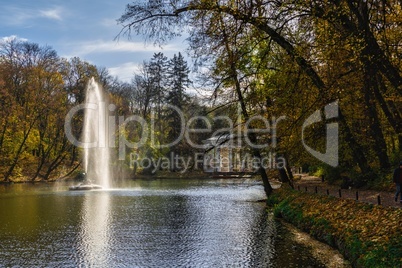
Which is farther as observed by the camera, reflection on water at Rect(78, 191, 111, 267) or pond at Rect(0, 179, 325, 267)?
reflection on water at Rect(78, 191, 111, 267)

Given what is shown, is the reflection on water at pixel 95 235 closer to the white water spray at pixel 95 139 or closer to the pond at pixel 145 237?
the pond at pixel 145 237

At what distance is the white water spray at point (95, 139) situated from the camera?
41625 millimetres

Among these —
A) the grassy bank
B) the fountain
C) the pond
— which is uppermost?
the fountain

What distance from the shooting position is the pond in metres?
11.0

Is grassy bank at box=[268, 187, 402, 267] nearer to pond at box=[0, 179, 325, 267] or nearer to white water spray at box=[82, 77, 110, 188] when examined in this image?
pond at box=[0, 179, 325, 267]

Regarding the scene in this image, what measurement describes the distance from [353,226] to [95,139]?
36.3 metres

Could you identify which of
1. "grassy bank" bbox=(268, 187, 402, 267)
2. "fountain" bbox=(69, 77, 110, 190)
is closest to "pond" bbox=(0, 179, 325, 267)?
"grassy bank" bbox=(268, 187, 402, 267)

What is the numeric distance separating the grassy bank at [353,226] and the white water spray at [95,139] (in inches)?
1061

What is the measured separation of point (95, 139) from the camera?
44.2m

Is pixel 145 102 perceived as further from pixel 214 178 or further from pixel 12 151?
pixel 12 151

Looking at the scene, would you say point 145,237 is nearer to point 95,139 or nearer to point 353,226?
point 353,226

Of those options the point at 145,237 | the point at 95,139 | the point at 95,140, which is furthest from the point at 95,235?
the point at 95,139

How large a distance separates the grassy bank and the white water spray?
1061 inches

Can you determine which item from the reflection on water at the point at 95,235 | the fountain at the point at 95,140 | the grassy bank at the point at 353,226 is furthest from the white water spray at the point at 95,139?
the grassy bank at the point at 353,226
